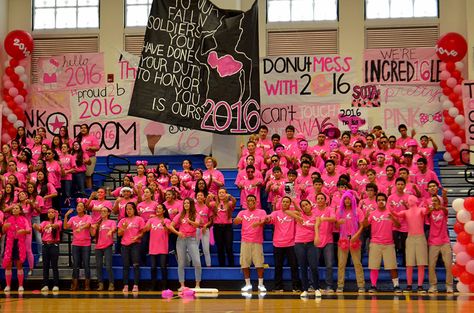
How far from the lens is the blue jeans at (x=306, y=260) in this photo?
15.8 m

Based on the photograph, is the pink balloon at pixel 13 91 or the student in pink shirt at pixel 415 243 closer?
the student in pink shirt at pixel 415 243

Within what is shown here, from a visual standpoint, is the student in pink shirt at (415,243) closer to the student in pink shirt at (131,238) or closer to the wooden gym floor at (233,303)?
the wooden gym floor at (233,303)

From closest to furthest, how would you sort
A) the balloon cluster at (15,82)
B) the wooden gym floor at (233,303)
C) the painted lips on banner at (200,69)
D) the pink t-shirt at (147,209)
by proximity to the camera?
the wooden gym floor at (233,303) → the pink t-shirt at (147,209) → the painted lips on banner at (200,69) → the balloon cluster at (15,82)

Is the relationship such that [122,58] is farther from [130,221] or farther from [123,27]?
[130,221]

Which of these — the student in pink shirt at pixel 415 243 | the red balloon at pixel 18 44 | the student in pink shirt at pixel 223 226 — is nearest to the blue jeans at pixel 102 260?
the student in pink shirt at pixel 223 226

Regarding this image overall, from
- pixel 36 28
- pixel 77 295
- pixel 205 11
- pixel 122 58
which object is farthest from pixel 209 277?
pixel 36 28

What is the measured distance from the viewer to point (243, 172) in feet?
60.9

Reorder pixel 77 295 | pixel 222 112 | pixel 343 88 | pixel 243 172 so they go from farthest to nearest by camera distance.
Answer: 1. pixel 343 88
2. pixel 222 112
3. pixel 243 172
4. pixel 77 295

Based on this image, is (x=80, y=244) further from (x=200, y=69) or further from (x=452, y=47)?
(x=452, y=47)

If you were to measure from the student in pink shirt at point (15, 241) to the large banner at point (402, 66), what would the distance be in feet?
31.5

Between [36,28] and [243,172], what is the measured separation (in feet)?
29.0

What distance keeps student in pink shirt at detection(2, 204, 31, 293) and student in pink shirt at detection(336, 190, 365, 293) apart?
586cm

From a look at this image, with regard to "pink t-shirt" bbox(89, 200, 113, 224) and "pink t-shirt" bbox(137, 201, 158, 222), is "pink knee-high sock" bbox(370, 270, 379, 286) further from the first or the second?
"pink t-shirt" bbox(89, 200, 113, 224)

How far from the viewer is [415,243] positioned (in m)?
16.0
